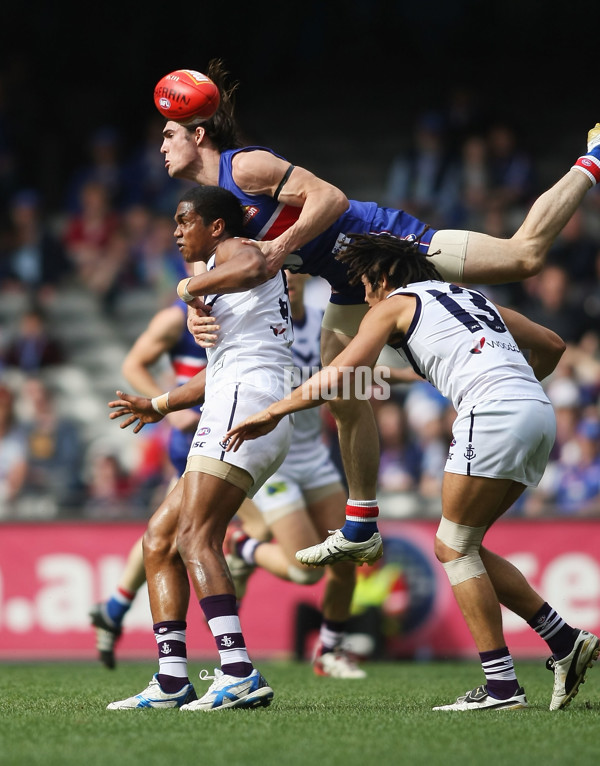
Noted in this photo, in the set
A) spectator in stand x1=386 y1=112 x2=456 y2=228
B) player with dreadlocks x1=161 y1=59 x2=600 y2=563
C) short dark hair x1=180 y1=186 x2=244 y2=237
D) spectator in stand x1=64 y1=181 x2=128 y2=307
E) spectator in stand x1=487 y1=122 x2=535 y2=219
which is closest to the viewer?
short dark hair x1=180 y1=186 x2=244 y2=237

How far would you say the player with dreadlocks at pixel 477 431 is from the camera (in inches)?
208

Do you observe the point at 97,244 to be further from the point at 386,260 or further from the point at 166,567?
the point at 166,567

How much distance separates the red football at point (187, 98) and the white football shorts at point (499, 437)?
2109mm

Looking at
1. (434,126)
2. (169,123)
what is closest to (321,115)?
(434,126)

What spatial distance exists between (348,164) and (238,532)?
10971 mm

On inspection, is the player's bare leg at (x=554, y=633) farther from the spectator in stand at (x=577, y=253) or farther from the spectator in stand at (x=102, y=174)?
the spectator in stand at (x=102, y=174)

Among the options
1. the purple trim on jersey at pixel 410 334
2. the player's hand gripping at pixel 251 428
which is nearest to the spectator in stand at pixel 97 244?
the purple trim on jersey at pixel 410 334

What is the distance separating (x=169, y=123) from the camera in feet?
20.4

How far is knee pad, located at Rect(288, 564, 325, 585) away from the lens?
7.94 metres

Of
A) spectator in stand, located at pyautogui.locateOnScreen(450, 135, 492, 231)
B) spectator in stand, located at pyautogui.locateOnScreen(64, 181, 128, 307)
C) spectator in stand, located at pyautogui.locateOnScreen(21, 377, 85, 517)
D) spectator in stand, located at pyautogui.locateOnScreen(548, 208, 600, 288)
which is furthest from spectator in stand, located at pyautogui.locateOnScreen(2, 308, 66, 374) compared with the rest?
spectator in stand, located at pyautogui.locateOnScreen(548, 208, 600, 288)

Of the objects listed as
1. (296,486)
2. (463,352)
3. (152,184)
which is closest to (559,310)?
(296,486)

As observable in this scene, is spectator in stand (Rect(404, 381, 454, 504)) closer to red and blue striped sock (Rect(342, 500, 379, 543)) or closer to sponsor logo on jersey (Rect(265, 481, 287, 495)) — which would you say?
sponsor logo on jersey (Rect(265, 481, 287, 495))

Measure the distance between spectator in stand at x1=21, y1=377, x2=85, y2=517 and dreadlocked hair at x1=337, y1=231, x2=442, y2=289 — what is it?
554cm

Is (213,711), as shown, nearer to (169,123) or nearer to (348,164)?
(169,123)
